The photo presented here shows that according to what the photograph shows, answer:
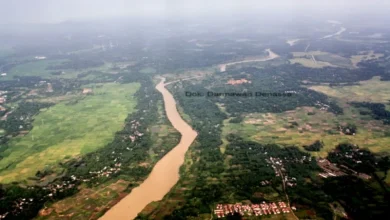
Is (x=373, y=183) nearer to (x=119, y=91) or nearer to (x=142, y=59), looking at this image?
(x=119, y=91)

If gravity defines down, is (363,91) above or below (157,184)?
above

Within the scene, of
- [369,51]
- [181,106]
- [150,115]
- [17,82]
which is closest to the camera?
[150,115]

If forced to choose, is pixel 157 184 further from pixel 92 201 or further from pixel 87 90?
pixel 87 90

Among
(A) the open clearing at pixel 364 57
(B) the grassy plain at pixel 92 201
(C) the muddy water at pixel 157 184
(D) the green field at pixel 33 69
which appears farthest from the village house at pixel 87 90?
(A) the open clearing at pixel 364 57

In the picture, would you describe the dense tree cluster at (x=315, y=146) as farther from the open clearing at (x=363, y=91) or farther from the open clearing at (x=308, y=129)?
the open clearing at (x=363, y=91)

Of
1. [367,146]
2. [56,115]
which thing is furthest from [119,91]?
[367,146]

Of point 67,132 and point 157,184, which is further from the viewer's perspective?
point 67,132

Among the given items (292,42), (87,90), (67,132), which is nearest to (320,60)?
(292,42)
